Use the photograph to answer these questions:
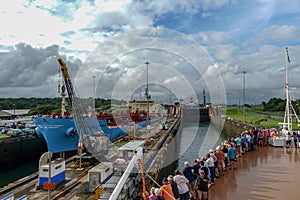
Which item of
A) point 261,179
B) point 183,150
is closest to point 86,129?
point 183,150

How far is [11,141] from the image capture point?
23.9m

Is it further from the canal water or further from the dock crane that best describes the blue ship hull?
the canal water

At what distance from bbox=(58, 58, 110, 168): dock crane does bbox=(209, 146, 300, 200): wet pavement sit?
9717 mm

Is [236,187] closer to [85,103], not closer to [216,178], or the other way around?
[216,178]

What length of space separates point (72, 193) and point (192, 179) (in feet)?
18.8

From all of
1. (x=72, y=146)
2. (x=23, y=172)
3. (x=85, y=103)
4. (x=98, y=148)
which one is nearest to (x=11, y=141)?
(x=23, y=172)

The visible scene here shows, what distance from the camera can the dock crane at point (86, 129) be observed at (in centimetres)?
1811

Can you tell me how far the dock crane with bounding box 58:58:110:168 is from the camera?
1811 centimetres

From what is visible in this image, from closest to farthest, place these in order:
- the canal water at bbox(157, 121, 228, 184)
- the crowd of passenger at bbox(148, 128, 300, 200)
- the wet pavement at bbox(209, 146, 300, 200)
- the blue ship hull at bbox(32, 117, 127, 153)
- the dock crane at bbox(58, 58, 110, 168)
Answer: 1. the crowd of passenger at bbox(148, 128, 300, 200)
2. the wet pavement at bbox(209, 146, 300, 200)
3. the dock crane at bbox(58, 58, 110, 168)
4. the canal water at bbox(157, 121, 228, 184)
5. the blue ship hull at bbox(32, 117, 127, 153)

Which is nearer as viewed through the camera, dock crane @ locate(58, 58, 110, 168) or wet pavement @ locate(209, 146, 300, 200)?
wet pavement @ locate(209, 146, 300, 200)

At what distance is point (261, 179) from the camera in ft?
27.0

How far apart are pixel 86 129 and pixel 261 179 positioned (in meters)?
16.7

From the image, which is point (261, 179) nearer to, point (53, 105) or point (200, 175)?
point (200, 175)

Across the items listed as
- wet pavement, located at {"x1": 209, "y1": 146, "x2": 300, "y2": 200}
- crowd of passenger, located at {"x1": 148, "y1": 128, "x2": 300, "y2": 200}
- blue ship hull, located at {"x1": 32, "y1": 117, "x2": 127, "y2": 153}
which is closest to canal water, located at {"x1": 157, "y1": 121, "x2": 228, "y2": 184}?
crowd of passenger, located at {"x1": 148, "y1": 128, "x2": 300, "y2": 200}
